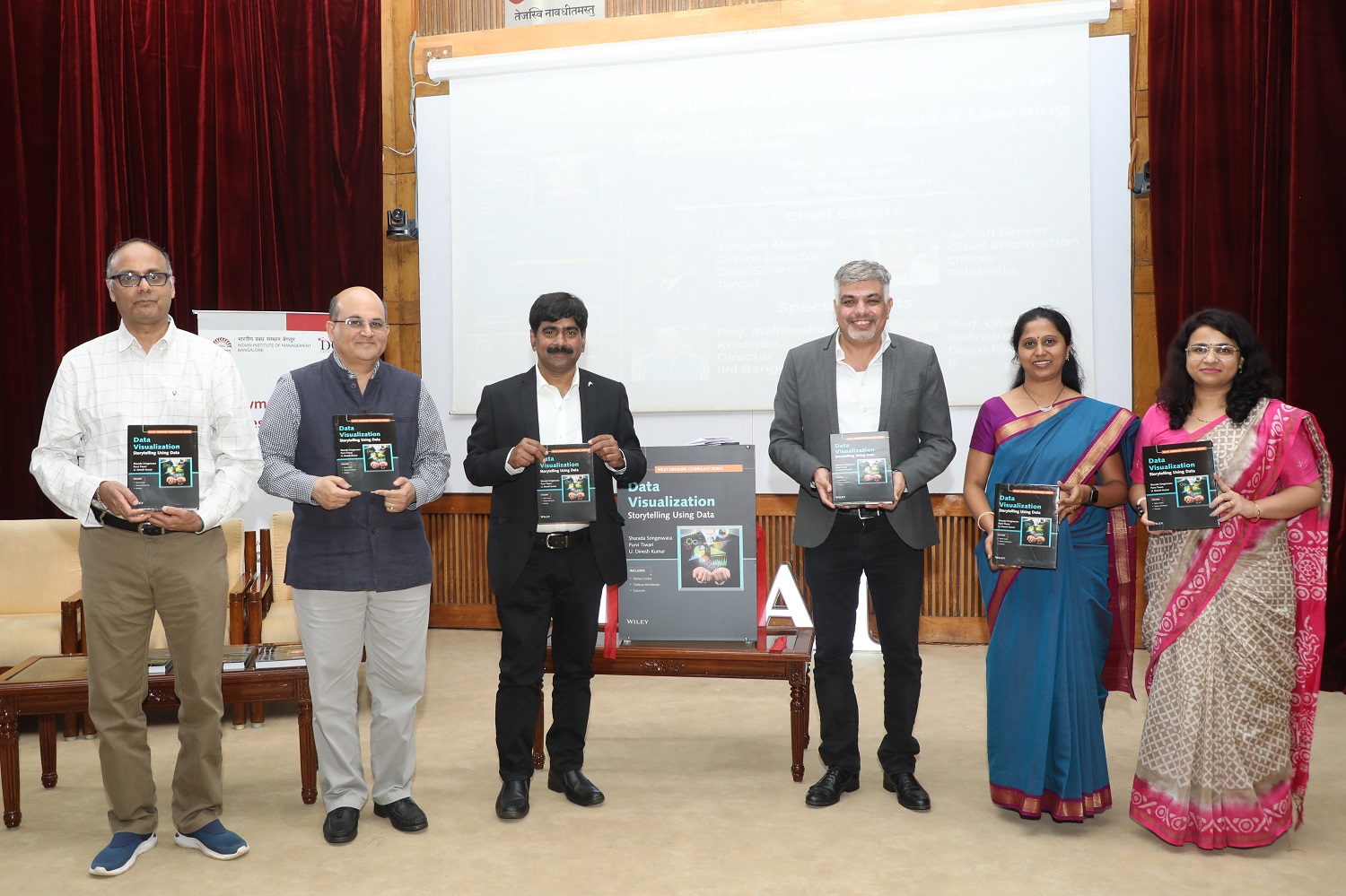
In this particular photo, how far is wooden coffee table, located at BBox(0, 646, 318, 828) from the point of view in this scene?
2.96m

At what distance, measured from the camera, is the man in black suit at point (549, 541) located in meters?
2.91

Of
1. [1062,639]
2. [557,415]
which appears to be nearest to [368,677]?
[557,415]

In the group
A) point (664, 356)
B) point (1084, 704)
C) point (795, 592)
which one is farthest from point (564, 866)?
point (664, 356)

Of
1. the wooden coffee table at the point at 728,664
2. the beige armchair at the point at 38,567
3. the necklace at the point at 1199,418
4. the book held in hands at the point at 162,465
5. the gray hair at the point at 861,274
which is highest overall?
the gray hair at the point at 861,274

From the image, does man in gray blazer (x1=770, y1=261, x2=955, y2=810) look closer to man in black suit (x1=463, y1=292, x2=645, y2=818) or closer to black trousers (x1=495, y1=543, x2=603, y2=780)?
man in black suit (x1=463, y1=292, x2=645, y2=818)

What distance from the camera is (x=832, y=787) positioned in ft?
9.93

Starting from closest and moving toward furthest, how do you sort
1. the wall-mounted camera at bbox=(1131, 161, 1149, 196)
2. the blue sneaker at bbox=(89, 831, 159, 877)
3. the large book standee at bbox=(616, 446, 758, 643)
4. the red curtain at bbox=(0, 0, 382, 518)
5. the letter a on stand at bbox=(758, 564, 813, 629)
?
the blue sneaker at bbox=(89, 831, 159, 877)
the large book standee at bbox=(616, 446, 758, 643)
the letter a on stand at bbox=(758, 564, 813, 629)
the wall-mounted camera at bbox=(1131, 161, 1149, 196)
the red curtain at bbox=(0, 0, 382, 518)

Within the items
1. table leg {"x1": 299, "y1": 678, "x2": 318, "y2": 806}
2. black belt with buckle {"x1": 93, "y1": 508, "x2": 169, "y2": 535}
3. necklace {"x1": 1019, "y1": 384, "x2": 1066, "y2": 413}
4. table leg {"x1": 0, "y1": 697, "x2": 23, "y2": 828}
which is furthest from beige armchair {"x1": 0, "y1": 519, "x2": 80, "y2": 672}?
necklace {"x1": 1019, "y1": 384, "x2": 1066, "y2": 413}

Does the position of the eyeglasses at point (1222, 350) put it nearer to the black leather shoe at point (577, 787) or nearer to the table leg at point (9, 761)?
the black leather shoe at point (577, 787)

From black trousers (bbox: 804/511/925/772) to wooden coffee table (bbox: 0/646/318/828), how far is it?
5.11 feet

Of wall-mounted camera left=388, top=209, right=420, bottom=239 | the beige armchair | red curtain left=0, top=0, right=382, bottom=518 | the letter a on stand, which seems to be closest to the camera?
the beige armchair

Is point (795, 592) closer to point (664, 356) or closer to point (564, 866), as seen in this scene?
point (664, 356)

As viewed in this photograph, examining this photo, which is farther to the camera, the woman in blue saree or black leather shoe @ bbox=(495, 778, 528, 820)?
black leather shoe @ bbox=(495, 778, 528, 820)

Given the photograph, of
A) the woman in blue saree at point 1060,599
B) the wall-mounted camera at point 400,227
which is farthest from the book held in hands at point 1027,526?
the wall-mounted camera at point 400,227
